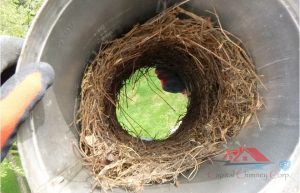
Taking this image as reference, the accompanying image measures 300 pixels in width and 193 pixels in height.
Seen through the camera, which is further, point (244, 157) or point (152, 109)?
point (152, 109)

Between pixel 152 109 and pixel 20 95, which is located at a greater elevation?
pixel 20 95

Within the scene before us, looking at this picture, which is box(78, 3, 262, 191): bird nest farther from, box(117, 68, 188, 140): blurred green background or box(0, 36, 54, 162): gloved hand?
box(117, 68, 188, 140): blurred green background

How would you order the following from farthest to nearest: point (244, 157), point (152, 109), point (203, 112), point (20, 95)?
point (152, 109), point (203, 112), point (244, 157), point (20, 95)

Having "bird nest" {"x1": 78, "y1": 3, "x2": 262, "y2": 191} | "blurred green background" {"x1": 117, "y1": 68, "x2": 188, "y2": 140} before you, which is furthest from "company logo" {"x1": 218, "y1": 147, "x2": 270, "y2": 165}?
"blurred green background" {"x1": 117, "y1": 68, "x2": 188, "y2": 140}

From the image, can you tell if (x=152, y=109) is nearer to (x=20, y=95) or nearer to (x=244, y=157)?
(x=244, y=157)

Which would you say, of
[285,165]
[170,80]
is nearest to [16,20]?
[170,80]

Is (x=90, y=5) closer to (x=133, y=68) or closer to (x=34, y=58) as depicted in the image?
(x=34, y=58)

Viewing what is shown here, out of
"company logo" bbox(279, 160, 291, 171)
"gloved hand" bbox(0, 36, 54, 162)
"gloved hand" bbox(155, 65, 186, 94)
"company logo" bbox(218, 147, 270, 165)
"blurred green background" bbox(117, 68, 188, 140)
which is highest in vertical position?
"gloved hand" bbox(0, 36, 54, 162)
